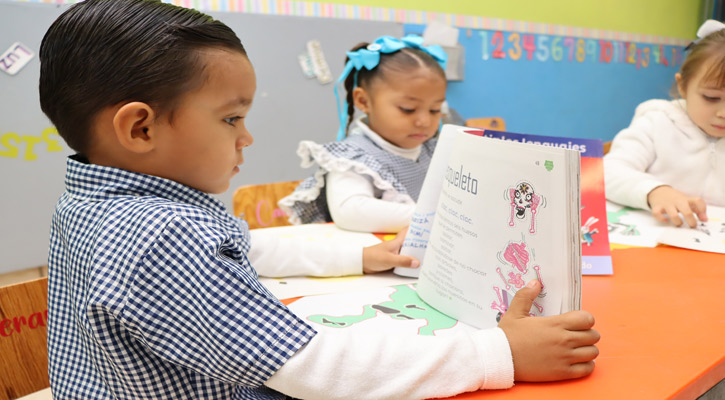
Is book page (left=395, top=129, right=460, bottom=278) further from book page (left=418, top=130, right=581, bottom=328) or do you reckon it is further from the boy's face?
the boy's face

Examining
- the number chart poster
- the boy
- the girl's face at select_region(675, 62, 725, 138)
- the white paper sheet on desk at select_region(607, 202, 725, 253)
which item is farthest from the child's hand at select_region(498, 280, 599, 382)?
the number chart poster

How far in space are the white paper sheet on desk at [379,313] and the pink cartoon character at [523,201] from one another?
0.45ft

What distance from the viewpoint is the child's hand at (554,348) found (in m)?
0.45

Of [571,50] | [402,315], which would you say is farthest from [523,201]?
[571,50]

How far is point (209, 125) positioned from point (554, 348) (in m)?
0.39

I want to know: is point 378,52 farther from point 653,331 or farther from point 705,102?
point 653,331

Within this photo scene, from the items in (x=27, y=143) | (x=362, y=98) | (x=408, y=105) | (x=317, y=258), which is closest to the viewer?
(x=317, y=258)

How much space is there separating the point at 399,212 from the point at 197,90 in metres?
0.58

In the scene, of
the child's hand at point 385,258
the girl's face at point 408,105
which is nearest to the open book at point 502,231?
the child's hand at point 385,258

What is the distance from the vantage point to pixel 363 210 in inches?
41.2

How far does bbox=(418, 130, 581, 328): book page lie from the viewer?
48 cm

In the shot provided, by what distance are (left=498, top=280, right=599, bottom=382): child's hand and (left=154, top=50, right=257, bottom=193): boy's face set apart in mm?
347

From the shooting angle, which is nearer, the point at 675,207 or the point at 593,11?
the point at 675,207

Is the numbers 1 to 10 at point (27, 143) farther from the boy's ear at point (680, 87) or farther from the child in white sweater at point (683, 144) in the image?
the boy's ear at point (680, 87)
